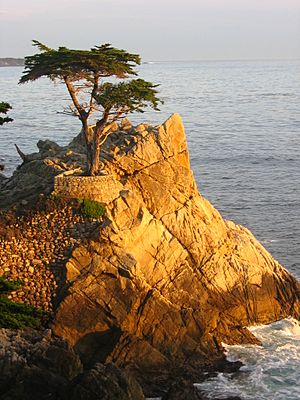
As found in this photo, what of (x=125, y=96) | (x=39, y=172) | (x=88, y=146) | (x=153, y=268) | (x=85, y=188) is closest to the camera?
(x=153, y=268)

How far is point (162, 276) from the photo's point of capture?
26.0 metres

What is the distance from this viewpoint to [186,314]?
25266mm

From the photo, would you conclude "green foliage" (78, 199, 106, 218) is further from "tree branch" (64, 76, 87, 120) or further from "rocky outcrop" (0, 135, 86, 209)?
"tree branch" (64, 76, 87, 120)

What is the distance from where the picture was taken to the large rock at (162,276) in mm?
24109

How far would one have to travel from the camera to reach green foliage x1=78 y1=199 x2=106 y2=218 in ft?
85.5

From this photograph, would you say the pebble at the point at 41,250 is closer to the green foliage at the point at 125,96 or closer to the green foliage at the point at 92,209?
the green foliage at the point at 92,209

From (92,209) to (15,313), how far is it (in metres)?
4.91

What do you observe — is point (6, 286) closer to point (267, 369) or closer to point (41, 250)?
point (41, 250)

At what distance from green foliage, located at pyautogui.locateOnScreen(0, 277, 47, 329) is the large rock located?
817mm

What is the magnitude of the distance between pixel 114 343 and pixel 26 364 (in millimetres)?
4443

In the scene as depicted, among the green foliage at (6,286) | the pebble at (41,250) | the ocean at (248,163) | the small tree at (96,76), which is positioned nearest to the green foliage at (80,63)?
the small tree at (96,76)

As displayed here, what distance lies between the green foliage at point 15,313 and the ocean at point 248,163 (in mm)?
6035

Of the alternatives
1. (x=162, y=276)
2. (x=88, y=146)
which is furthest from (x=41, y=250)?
(x=88, y=146)

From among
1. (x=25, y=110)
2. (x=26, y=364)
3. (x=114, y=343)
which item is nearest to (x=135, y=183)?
(x=114, y=343)
